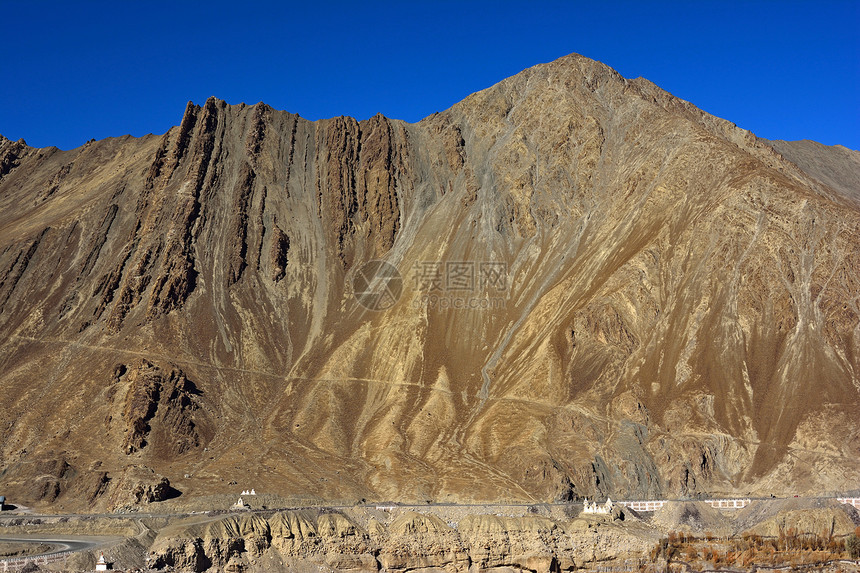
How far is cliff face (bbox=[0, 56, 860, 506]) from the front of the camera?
106 m

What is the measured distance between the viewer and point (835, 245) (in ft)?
389

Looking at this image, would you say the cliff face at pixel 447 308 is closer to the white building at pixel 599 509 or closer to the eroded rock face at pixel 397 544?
the white building at pixel 599 509

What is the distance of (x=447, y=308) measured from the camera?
13850cm

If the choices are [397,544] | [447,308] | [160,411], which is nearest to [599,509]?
[397,544]

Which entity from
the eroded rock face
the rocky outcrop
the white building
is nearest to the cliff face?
the rocky outcrop

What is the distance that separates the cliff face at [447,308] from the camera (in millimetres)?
106438

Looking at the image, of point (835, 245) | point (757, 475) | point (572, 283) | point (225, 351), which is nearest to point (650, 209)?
point (572, 283)

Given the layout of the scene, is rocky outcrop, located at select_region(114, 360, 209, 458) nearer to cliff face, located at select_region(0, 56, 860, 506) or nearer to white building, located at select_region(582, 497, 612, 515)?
cliff face, located at select_region(0, 56, 860, 506)

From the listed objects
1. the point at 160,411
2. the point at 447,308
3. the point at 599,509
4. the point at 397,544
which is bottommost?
the point at 397,544

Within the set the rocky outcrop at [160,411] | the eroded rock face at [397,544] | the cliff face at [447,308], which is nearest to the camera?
the eroded rock face at [397,544]

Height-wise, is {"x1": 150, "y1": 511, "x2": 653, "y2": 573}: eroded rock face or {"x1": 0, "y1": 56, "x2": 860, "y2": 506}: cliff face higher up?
{"x1": 0, "y1": 56, "x2": 860, "y2": 506}: cliff face

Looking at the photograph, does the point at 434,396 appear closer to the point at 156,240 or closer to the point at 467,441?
the point at 467,441

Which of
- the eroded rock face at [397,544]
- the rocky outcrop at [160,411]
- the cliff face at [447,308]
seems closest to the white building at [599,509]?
the eroded rock face at [397,544]

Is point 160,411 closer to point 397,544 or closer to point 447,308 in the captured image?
point 447,308
